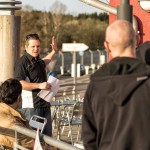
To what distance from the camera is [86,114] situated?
14.9ft

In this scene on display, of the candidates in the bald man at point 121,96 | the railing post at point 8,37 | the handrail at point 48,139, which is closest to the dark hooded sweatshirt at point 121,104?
the bald man at point 121,96

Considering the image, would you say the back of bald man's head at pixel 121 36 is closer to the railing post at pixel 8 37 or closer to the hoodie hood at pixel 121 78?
the hoodie hood at pixel 121 78

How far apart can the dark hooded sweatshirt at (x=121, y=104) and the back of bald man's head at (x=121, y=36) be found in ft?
0.28

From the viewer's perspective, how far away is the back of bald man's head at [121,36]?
14.3 ft

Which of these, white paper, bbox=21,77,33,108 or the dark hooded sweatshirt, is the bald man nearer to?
the dark hooded sweatshirt

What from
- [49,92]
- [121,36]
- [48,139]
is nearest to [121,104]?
[121,36]

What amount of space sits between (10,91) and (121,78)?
8.51 ft

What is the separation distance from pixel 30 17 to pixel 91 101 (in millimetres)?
65617

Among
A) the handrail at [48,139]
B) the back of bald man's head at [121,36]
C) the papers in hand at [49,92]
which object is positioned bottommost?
the handrail at [48,139]

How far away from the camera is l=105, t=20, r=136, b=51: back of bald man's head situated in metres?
4.36

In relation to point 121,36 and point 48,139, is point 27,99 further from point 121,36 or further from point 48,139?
point 121,36

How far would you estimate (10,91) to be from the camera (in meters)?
6.83

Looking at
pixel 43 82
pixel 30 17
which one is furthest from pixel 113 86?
pixel 30 17

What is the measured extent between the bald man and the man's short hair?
7.95ft
